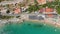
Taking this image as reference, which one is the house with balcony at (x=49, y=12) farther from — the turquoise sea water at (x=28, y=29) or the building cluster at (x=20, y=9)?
the turquoise sea water at (x=28, y=29)

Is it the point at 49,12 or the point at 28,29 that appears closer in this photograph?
the point at 28,29

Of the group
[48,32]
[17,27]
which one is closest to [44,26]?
[48,32]

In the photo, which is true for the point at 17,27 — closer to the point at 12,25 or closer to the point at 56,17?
the point at 12,25

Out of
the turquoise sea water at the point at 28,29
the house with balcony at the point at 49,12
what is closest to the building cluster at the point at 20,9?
the house with balcony at the point at 49,12

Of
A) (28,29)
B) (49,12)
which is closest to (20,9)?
(49,12)

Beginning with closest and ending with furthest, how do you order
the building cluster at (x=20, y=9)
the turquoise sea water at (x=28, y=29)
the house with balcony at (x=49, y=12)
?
1. the turquoise sea water at (x=28, y=29)
2. the house with balcony at (x=49, y=12)
3. the building cluster at (x=20, y=9)

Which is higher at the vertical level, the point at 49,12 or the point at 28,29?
the point at 49,12

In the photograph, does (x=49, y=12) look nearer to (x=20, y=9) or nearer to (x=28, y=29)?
(x=20, y=9)

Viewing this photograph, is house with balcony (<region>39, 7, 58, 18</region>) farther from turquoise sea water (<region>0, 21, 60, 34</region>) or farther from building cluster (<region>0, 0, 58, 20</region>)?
turquoise sea water (<region>0, 21, 60, 34</region>)
